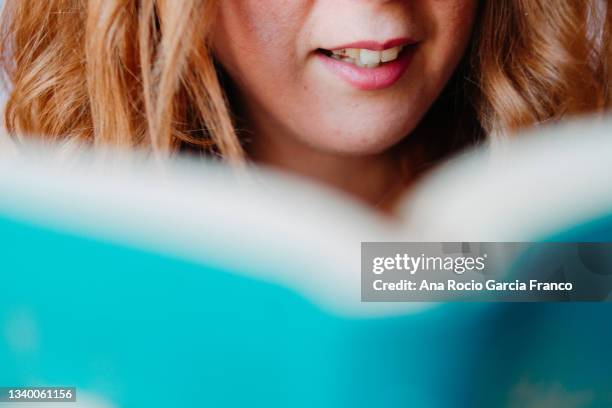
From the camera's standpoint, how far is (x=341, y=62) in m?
0.99

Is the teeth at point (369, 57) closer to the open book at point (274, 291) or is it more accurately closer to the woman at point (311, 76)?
the woman at point (311, 76)

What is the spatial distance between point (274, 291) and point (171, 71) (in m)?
0.32

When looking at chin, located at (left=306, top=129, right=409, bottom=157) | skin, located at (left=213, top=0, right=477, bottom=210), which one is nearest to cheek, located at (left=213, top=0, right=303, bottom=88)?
skin, located at (left=213, top=0, right=477, bottom=210)

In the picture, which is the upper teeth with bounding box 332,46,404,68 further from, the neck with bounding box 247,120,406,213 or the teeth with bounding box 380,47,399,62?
the neck with bounding box 247,120,406,213

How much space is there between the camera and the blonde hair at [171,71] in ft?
Result: 3.18

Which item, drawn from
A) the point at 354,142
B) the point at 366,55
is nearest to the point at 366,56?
the point at 366,55

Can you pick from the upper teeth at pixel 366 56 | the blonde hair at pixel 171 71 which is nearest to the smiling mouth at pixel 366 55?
the upper teeth at pixel 366 56

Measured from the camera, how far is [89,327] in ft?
3.41

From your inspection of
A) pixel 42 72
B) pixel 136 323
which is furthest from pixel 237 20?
pixel 136 323

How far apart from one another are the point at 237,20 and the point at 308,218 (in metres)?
0.27

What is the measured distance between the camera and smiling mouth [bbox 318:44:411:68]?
0.98 metres

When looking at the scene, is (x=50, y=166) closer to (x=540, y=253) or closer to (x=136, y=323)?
(x=136, y=323)

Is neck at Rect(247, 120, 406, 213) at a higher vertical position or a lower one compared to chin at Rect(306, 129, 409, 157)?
lower

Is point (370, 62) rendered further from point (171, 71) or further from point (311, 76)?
point (171, 71)
